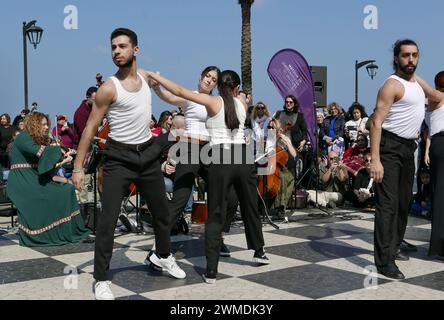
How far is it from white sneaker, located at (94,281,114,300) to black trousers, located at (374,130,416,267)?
208cm

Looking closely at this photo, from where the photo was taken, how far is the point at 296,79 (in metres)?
8.77

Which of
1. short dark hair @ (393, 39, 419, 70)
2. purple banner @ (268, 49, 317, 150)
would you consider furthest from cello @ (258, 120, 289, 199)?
short dark hair @ (393, 39, 419, 70)

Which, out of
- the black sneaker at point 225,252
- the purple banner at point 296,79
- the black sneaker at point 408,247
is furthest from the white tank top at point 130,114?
the purple banner at point 296,79

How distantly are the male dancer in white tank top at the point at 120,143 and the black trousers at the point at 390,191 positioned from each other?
5.83ft

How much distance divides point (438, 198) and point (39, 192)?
397 centimetres

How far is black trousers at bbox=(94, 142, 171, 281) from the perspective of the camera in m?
3.80

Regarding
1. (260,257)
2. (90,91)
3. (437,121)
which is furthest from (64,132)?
(437,121)

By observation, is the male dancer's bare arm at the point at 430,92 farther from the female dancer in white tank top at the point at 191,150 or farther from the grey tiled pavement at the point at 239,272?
the female dancer in white tank top at the point at 191,150

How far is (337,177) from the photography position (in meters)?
9.02

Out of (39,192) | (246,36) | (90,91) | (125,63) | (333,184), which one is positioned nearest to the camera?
(125,63)

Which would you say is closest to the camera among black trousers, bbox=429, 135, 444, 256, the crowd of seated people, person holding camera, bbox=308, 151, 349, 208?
black trousers, bbox=429, 135, 444, 256

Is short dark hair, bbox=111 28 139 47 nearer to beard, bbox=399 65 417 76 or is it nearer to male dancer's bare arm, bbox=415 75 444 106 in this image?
beard, bbox=399 65 417 76

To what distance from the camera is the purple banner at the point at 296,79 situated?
28.0 feet

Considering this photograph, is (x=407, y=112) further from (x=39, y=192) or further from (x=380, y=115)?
(x=39, y=192)
